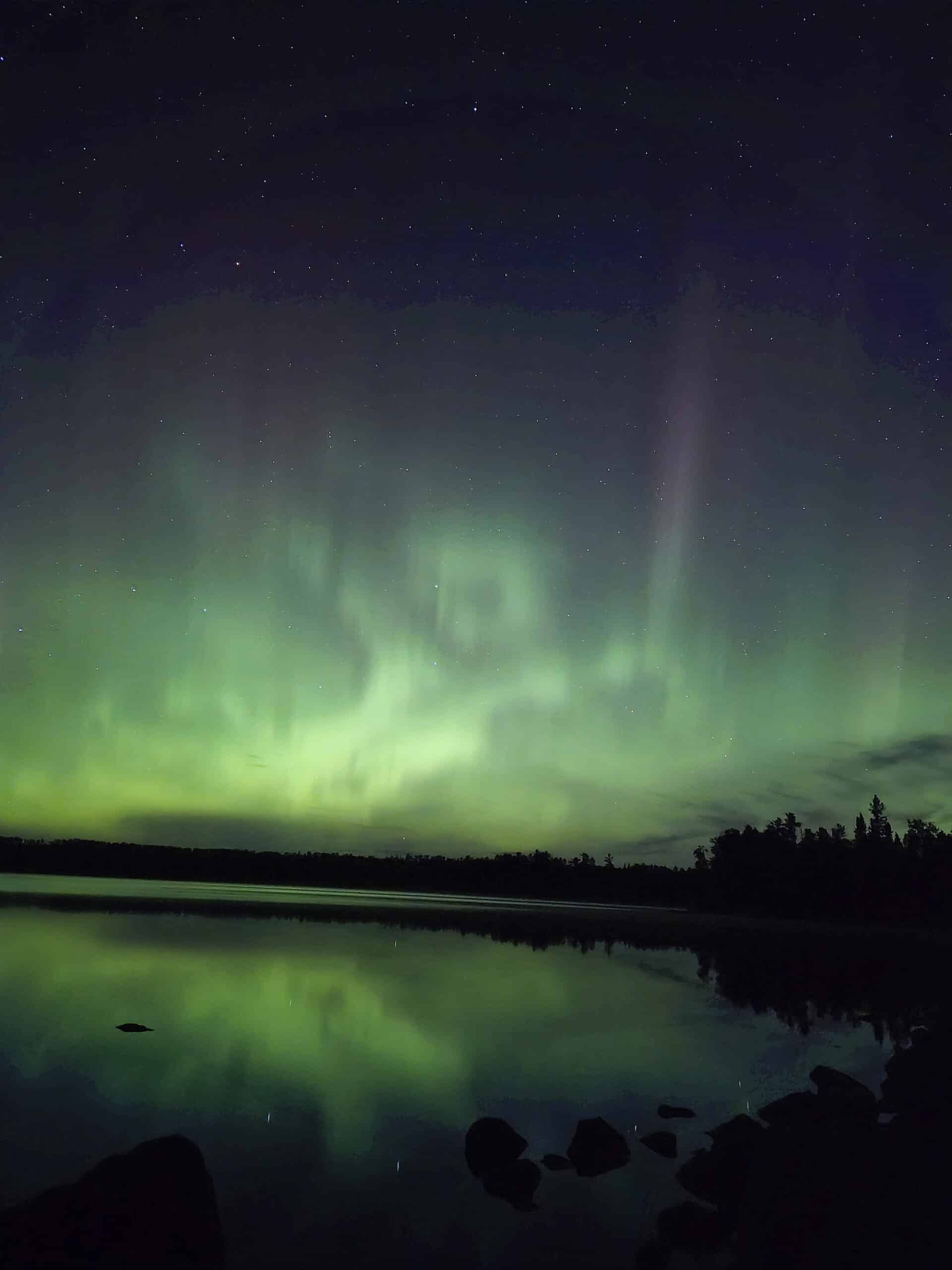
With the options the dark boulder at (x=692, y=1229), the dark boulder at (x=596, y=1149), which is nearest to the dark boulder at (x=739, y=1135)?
the dark boulder at (x=692, y=1229)

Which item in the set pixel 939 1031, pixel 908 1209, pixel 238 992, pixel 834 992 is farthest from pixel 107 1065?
pixel 834 992

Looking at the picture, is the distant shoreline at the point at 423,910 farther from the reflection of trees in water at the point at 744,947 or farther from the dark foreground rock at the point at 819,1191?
the dark foreground rock at the point at 819,1191

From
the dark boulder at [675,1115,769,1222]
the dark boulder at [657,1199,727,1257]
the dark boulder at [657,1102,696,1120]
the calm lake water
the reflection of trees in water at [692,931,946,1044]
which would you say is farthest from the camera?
the reflection of trees in water at [692,931,946,1044]

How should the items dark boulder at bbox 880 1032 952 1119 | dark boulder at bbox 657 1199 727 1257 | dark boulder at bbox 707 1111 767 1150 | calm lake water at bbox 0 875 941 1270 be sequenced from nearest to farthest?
1. dark boulder at bbox 657 1199 727 1257
2. calm lake water at bbox 0 875 941 1270
3. dark boulder at bbox 707 1111 767 1150
4. dark boulder at bbox 880 1032 952 1119

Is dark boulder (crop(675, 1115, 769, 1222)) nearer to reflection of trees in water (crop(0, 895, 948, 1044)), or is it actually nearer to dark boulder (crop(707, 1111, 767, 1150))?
dark boulder (crop(707, 1111, 767, 1150))

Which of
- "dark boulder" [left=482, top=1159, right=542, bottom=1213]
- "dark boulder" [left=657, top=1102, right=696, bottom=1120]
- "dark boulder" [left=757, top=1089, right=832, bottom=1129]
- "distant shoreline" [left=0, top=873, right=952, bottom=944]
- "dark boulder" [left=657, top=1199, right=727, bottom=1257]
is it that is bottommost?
"distant shoreline" [left=0, top=873, right=952, bottom=944]

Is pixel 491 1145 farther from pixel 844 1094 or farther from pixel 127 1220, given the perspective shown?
pixel 844 1094

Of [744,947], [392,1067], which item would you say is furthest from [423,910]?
[392,1067]

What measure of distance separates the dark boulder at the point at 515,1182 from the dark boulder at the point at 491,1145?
167 millimetres

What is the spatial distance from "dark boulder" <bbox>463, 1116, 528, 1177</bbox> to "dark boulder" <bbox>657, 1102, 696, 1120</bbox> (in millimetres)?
5475

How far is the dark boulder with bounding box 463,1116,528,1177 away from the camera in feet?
55.2

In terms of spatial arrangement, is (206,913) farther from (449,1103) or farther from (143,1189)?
(143,1189)

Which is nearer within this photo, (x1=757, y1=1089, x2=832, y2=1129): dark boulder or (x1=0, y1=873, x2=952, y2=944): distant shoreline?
(x1=757, y1=1089, x2=832, y2=1129): dark boulder

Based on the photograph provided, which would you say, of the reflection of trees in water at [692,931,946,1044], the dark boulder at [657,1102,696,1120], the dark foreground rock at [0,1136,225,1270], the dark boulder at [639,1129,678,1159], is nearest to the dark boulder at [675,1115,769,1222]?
the dark boulder at [639,1129,678,1159]
